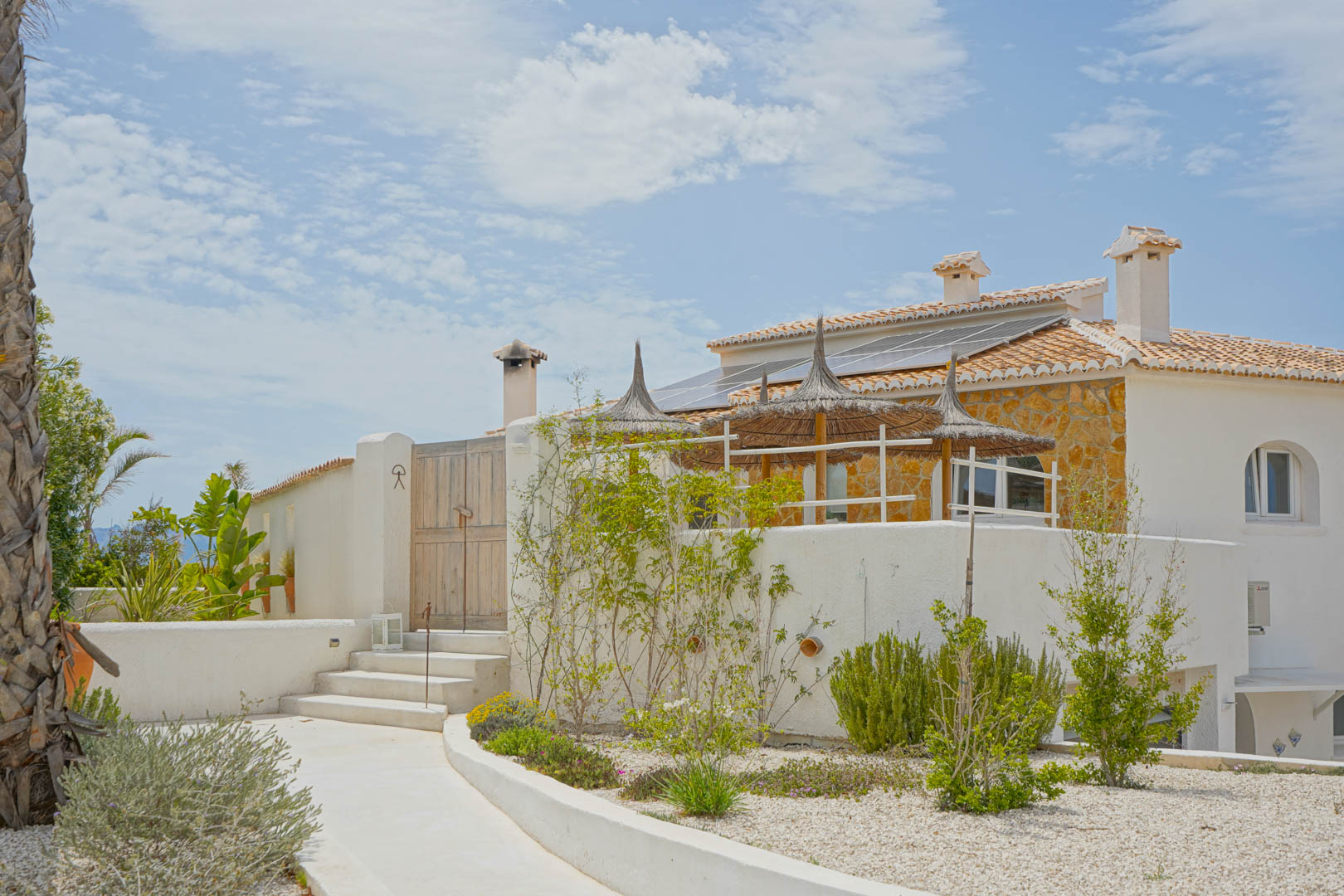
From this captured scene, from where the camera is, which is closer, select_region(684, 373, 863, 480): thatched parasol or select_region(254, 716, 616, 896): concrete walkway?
select_region(254, 716, 616, 896): concrete walkway

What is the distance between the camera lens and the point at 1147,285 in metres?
17.1

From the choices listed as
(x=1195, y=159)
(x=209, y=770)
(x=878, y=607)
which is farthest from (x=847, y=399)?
(x=209, y=770)

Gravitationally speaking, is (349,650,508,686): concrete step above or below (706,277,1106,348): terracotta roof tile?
below

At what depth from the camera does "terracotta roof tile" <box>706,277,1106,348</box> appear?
763 inches

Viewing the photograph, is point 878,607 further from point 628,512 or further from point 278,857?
point 278,857

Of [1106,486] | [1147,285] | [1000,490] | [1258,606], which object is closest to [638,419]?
[1000,490]

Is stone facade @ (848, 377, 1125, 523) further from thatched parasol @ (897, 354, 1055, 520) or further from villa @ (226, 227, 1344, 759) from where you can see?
thatched parasol @ (897, 354, 1055, 520)

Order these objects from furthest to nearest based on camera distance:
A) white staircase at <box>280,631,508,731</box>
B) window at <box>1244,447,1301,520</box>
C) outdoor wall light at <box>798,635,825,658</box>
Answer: window at <box>1244,447,1301,520</box>
white staircase at <box>280,631,508,731</box>
outdoor wall light at <box>798,635,825,658</box>

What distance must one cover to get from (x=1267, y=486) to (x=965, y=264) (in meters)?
6.84

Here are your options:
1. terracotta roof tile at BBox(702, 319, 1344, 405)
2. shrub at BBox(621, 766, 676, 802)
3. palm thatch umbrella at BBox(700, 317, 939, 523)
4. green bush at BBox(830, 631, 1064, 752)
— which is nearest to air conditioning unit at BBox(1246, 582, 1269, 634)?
terracotta roof tile at BBox(702, 319, 1344, 405)

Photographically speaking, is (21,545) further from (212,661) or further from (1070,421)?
(1070,421)

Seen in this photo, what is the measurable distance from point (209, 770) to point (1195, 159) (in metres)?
11.7

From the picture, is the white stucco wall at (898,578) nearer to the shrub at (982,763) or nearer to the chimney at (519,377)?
the shrub at (982,763)

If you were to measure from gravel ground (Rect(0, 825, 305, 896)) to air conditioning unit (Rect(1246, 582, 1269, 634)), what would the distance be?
14.7 m
